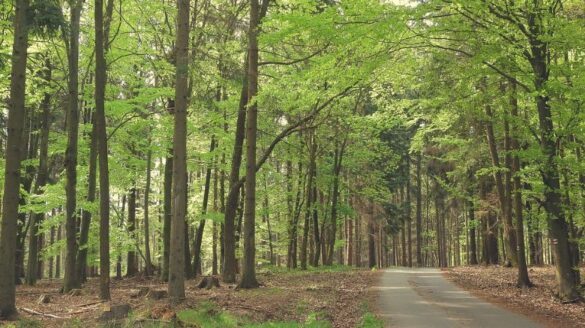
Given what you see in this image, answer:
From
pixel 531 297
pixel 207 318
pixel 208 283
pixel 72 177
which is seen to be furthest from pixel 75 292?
pixel 531 297

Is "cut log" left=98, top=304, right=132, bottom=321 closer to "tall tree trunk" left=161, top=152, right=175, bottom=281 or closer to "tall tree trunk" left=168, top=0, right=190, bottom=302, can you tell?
"tall tree trunk" left=168, top=0, right=190, bottom=302

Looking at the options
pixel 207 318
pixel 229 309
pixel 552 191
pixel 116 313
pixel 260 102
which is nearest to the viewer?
pixel 116 313

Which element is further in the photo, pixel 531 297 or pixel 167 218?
pixel 167 218

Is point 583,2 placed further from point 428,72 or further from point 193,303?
point 193,303

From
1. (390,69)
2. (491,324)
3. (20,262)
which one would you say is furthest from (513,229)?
(20,262)

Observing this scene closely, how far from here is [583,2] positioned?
1608cm

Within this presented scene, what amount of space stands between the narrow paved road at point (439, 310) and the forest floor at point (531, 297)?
0.52m

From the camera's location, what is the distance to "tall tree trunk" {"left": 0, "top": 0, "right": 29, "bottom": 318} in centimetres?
1039

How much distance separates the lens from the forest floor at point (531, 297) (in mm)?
11594

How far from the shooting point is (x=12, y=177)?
10.5 m

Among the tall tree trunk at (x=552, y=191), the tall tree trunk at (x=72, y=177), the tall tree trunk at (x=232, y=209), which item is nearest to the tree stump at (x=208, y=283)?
the tall tree trunk at (x=232, y=209)

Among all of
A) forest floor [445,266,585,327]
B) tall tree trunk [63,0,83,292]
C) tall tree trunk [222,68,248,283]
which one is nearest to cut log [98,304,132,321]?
tall tree trunk [63,0,83,292]

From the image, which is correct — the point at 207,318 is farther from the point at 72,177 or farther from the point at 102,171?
the point at 72,177

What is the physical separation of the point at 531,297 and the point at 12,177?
14805 mm
